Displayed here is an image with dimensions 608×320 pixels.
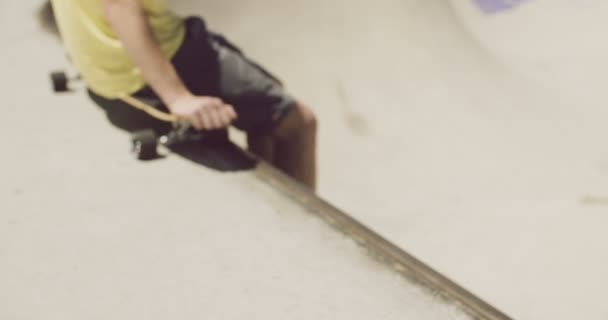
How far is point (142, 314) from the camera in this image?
132 centimetres

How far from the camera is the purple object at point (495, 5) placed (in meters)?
3.89

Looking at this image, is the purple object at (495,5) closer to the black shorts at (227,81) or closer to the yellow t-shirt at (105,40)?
the black shorts at (227,81)

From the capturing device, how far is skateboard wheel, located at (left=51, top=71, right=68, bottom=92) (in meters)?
2.25

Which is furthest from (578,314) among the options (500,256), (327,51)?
(327,51)

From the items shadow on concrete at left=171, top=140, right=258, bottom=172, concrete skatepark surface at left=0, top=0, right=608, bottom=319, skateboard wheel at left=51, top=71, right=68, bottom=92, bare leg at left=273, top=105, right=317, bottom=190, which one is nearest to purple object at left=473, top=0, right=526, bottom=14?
concrete skatepark surface at left=0, top=0, right=608, bottom=319

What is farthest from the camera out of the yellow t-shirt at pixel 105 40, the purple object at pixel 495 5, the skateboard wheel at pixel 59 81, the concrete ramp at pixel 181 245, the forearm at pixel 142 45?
the purple object at pixel 495 5

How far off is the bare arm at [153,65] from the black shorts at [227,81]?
224mm

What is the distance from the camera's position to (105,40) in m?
1.85

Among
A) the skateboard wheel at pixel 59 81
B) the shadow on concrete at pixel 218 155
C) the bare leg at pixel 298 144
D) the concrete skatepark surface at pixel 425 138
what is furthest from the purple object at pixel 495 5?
the skateboard wheel at pixel 59 81

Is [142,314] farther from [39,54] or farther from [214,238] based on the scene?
[39,54]

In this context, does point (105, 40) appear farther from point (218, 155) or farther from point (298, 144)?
point (298, 144)

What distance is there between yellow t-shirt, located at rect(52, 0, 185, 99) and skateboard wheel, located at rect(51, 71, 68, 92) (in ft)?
0.87

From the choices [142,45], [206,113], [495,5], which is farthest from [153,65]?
[495,5]

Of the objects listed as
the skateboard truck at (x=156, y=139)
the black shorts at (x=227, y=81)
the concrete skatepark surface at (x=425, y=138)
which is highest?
the black shorts at (x=227, y=81)
